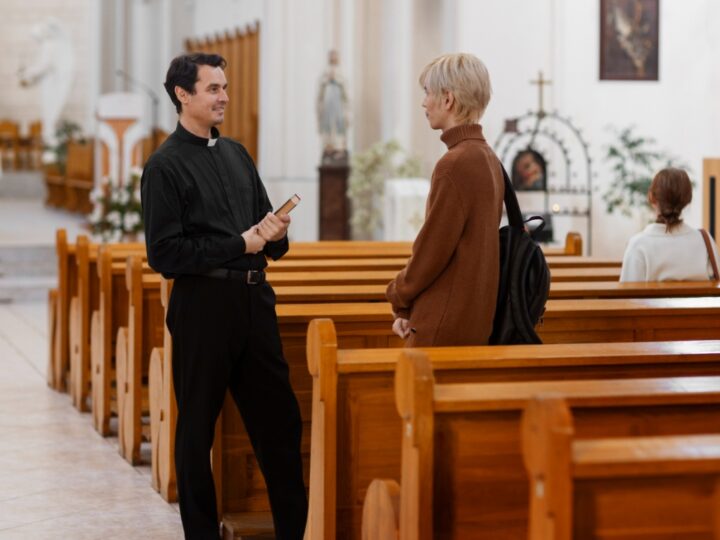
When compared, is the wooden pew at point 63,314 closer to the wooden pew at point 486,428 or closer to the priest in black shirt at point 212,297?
the priest in black shirt at point 212,297

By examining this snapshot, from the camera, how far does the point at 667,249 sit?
5125 mm

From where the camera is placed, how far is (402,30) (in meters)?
14.1

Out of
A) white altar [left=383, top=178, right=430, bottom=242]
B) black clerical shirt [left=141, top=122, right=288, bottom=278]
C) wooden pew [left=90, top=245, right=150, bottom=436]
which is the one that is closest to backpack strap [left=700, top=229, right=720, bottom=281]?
black clerical shirt [left=141, top=122, right=288, bottom=278]

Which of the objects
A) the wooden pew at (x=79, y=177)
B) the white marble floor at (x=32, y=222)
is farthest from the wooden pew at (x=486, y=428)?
the wooden pew at (x=79, y=177)

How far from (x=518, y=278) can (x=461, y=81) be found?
544 millimetres

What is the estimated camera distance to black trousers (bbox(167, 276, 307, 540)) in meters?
3.71

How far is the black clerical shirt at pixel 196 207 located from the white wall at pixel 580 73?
29.9 ft

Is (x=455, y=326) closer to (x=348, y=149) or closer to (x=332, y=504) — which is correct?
(x=332, y=504)

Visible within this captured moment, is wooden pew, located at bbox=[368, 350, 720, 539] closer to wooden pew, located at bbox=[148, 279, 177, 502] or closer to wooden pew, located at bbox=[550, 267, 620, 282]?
wooden pew, located at bbox=[148, 279, 177, 502]

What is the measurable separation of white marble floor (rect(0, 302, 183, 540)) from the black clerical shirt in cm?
128

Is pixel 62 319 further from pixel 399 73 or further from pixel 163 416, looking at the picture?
pixel 399 73

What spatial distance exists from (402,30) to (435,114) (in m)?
11.0

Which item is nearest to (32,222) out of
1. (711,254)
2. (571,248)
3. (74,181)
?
(74,181)

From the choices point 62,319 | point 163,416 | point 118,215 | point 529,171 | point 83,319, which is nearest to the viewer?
point 163,416
